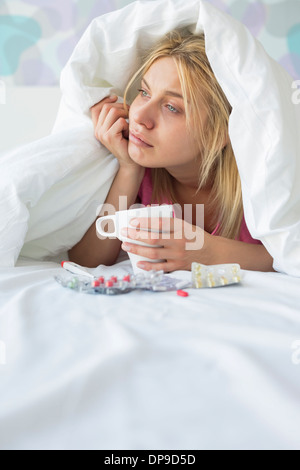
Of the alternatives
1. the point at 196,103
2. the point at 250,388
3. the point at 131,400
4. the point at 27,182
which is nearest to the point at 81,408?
the point at 131,400

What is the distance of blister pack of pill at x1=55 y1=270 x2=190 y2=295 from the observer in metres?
0.70

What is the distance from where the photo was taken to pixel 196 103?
1.00m

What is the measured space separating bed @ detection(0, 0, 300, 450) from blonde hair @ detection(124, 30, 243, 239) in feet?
1.52

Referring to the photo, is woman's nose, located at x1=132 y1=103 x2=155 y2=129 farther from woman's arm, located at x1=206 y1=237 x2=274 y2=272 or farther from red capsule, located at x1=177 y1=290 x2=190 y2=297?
red capsule, located at x1=177 y1=290 x2=190 y2=297

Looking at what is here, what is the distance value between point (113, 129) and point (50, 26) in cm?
91

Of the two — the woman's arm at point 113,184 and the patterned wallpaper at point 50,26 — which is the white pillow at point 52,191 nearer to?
the woman's arm at point 113,184

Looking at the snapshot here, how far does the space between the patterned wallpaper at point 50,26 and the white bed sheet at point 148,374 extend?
1.29 meters

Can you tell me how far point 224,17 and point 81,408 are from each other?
0.82 meters

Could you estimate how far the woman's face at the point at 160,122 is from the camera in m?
0.99

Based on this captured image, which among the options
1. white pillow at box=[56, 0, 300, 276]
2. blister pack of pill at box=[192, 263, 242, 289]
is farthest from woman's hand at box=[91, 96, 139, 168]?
blister pack of pill at box=[192, 263, 242, 289]

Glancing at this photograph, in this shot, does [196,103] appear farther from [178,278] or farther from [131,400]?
[131,400]

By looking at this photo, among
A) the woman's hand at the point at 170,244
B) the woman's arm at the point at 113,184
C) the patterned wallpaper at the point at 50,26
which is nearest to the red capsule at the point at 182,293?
the woman's hand at the point at 170,244

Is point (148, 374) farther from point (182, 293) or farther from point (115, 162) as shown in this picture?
point (115, 162)

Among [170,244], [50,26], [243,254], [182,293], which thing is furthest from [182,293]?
[50,26]
